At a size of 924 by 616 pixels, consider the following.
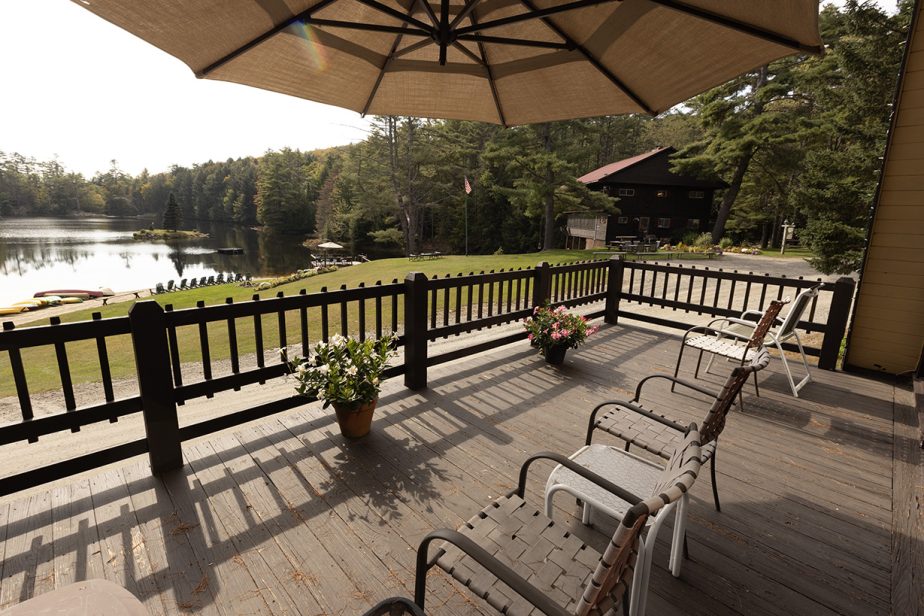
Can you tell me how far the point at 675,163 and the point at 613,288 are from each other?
21945mm

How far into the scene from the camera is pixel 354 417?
326cm

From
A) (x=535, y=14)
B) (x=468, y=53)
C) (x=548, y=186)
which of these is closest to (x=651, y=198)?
(x=548, y=186)

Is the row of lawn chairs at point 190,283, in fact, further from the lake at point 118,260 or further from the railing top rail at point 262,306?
the railing top rail at point 262,306

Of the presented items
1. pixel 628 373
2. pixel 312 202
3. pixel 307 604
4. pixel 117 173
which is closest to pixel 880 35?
pixel 628 373

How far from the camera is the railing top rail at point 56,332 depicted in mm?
2389

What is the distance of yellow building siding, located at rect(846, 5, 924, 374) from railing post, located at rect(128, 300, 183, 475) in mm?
7088

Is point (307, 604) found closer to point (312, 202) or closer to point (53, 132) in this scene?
point (312, 202)

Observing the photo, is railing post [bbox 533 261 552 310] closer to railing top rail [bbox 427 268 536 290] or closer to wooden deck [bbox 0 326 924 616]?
railing top rail [bbox 427 268 536 290]

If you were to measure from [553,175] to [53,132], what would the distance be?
118m

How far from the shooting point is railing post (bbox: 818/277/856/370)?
477cm

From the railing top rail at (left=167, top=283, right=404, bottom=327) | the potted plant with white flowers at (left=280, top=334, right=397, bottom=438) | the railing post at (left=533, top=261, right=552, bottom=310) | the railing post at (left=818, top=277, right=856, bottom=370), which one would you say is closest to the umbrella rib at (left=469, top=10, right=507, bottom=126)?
the railing top rail at (left=167, top=283, right=404, bottom=327)

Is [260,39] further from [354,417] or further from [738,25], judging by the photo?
[738,25]

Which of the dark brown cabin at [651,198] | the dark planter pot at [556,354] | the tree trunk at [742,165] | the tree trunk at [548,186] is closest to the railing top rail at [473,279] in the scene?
the dark planter pot at [556,354]

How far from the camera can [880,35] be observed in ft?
32.6
